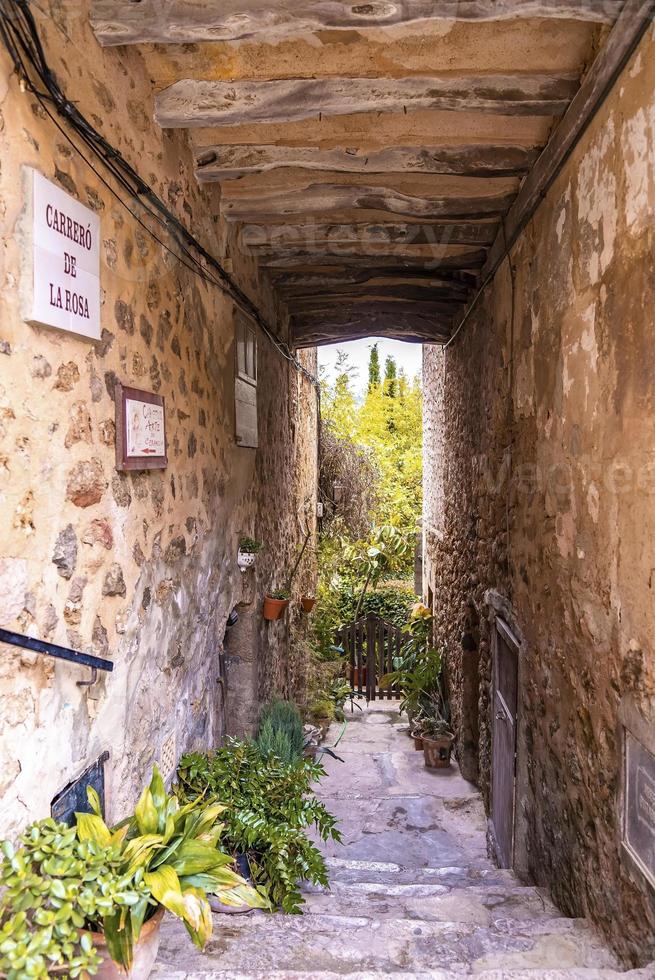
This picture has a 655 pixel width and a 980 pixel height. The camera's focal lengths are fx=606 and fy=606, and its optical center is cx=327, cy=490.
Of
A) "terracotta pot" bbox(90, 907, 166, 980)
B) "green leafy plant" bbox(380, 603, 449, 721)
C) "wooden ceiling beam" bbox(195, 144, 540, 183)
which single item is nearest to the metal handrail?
"terracotta pot" bbox(90, 907, 166, 980)

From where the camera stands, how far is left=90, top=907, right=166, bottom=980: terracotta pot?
1431mm

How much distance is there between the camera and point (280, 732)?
379 cm

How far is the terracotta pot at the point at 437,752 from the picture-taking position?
589cm

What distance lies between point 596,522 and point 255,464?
9.17ft

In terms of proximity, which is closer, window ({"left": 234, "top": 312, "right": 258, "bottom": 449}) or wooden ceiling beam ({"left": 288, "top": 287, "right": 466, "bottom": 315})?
window ({"left": 234, "top": 312, "right": 258, "bottom": 449})

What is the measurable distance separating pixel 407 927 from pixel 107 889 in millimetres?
1545

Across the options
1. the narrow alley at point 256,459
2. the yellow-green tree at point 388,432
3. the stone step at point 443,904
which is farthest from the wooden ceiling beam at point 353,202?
the yellow-green tree at point 388,432

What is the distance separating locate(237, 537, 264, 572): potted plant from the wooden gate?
4.99 metres

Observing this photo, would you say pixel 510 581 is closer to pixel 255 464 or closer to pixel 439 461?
pixel 255 464

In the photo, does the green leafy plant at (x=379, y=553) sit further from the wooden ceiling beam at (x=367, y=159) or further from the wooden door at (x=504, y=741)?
the wooden ceiling beam at (x=367, y=159)

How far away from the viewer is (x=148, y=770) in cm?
248

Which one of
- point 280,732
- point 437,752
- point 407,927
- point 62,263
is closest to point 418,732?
point 437,752

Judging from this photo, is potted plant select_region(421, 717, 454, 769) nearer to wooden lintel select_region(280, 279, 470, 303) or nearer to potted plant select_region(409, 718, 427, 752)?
potted plant select_region(409, 718, 427, 752)

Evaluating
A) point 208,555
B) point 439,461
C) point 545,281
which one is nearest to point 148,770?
point 208,555
